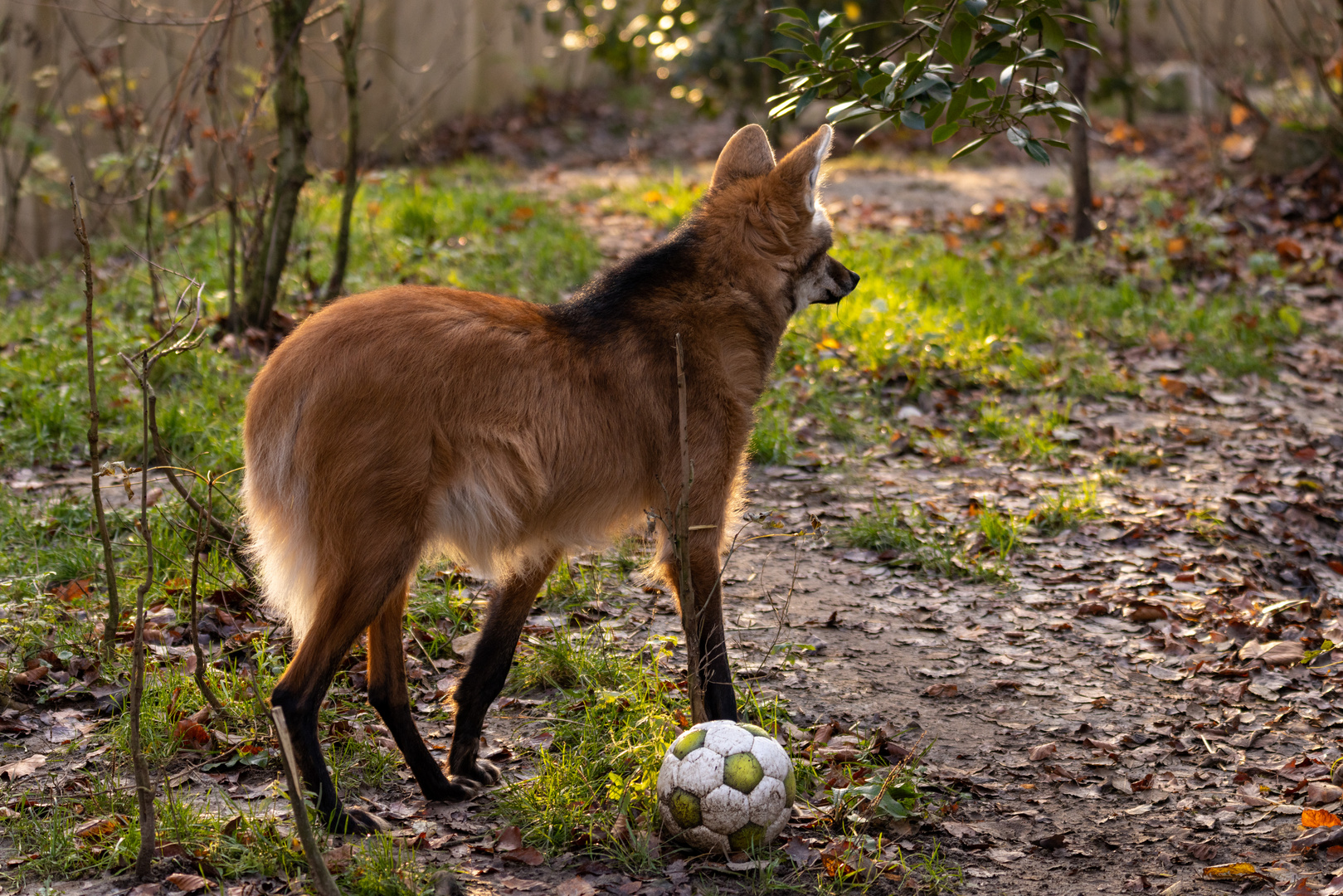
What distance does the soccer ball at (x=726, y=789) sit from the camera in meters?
2.52

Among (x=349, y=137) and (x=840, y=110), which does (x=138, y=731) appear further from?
(x=349, y=137)

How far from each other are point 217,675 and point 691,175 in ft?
26.0

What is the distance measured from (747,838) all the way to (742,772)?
0.17 m

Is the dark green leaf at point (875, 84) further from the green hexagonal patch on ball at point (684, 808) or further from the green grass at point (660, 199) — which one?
the green grass at point (660, 199)

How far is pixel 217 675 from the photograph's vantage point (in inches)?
127

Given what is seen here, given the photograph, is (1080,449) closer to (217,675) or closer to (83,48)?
(217,675)

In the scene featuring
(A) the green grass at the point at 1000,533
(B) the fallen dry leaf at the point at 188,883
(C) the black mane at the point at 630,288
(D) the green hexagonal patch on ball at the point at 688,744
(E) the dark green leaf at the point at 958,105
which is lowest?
(A) the green grass at the point at 1000,533

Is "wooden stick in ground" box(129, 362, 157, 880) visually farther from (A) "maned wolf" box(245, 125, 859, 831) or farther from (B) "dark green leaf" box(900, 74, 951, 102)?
(B) "dark green leaf" box(900, 74, 951, 102)

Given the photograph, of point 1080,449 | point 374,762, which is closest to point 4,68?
point 374,762

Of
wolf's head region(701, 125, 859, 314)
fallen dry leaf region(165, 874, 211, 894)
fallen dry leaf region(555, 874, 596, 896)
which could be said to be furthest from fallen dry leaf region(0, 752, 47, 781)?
wolf's head region(701, 125, 859, 314)

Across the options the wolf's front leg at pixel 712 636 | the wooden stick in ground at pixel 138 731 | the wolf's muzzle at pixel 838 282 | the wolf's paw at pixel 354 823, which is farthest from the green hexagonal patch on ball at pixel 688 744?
the wolf's muzzle at pixel 838 282

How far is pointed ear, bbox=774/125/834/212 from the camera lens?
3.14m

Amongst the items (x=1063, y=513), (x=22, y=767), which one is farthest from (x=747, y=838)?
(x=1063, y=513)

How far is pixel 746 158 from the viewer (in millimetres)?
3322
